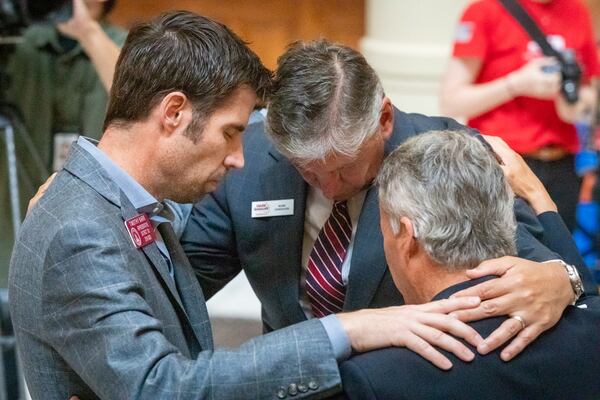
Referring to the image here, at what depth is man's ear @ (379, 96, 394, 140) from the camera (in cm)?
214

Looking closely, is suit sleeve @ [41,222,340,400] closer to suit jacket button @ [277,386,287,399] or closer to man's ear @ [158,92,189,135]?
suit jacket button @ [277,386,287,399]

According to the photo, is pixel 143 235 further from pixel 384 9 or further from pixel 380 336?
pixel 384 9

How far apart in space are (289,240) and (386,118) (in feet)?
1.11

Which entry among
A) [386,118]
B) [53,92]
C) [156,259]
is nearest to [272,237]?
[386,118]

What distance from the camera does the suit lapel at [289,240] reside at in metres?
2.28

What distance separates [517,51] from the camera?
10.8ft

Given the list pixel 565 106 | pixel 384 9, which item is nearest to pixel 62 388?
pixel 565 106

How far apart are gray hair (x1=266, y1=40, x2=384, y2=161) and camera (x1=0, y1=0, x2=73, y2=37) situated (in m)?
1.16

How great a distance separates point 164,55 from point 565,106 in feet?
5.92

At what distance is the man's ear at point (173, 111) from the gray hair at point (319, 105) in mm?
331

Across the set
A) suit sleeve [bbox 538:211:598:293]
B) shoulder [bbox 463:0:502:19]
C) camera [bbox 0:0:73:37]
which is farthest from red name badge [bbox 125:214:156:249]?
shoulder [bbox 463:0:502:19]

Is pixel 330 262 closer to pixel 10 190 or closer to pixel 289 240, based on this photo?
pixel 289 240

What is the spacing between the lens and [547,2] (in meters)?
3.33

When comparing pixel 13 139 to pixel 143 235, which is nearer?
pixel 143 235
